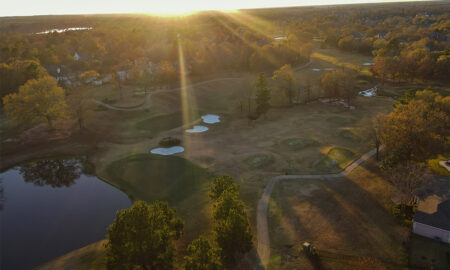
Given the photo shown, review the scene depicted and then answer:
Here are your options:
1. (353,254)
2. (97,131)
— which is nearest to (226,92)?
(97,131)

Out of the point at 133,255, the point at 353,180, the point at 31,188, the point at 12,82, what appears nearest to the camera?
the point at 133,255

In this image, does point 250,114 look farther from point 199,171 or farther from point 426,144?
point 426,144

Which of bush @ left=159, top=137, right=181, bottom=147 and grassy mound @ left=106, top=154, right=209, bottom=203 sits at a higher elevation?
bush @ left=159, top=137, right=181, bottom=147

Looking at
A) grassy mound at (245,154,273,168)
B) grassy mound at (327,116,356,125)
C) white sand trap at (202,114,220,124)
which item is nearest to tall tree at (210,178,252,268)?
grassy mound at (245,154,273,168)

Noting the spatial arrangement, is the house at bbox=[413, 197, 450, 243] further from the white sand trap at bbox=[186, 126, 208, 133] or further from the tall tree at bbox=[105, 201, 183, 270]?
the white sand trap at bbox=[186, 126, 208, 133]

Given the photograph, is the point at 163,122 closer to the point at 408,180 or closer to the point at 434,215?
the point at 408,180

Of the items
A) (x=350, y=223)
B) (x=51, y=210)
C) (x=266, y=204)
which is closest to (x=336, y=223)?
(x=350, y=223)

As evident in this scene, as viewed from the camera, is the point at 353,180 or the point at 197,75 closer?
the point at 353,180
